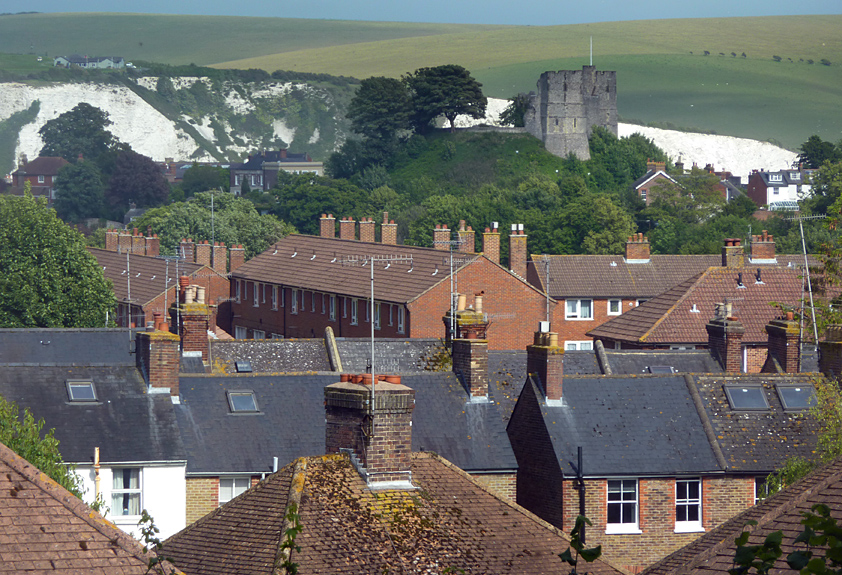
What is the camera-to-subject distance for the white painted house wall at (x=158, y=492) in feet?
77.8

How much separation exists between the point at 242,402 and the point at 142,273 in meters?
47.0

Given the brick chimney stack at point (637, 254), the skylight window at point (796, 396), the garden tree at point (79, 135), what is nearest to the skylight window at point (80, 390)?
the skylight window at point (796, 396)

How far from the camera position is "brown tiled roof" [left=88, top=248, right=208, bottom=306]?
66000mm

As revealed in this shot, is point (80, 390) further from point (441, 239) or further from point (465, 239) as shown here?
point (441, 239)

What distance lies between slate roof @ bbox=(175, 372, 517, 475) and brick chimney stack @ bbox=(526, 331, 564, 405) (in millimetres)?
1057

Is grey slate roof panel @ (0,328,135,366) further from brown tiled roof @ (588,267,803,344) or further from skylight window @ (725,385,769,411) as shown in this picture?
brown tiled roof @ (588,267,803,344)

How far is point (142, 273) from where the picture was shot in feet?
235

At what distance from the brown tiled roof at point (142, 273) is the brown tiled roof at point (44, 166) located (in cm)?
11033

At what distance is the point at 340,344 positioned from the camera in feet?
110

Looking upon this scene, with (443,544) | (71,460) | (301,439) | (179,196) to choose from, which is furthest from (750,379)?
(179,196)

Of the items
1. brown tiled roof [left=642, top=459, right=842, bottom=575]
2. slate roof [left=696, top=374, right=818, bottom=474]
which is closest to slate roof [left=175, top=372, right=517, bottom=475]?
slate roof [left=696, top=374, right=818, bottom=474]

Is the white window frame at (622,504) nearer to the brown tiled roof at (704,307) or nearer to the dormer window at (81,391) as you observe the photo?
the dormer window at (81,391)

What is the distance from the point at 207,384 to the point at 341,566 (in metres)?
13.3

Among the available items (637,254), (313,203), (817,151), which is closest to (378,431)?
(637,254)
